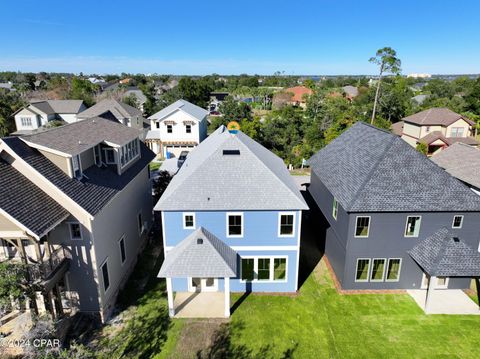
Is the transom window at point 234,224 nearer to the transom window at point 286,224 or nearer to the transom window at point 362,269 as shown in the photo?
the transom window at point 286,224

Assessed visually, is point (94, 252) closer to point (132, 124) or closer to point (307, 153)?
point (307, 153)

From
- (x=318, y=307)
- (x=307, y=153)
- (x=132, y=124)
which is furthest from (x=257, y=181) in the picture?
(x=132, y=124)

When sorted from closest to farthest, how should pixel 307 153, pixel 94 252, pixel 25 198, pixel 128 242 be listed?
pixel 25 198
pixel 94 252
pixel 128 242
pixel 307 153

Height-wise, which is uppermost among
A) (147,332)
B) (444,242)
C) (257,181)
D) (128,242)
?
(257,181)

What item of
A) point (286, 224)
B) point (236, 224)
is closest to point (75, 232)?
point (236, 224)

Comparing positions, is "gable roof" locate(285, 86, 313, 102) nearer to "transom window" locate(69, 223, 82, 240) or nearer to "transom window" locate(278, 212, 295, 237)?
"transom window" locate(278, 212, 295, 237)

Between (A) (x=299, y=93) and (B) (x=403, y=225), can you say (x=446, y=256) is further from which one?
(A) (x=299, y=93)

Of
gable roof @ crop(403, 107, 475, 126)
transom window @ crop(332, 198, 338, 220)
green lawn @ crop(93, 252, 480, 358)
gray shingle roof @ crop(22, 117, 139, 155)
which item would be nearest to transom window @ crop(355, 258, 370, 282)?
green lawn @ crop(93, 252, 480, 358)
